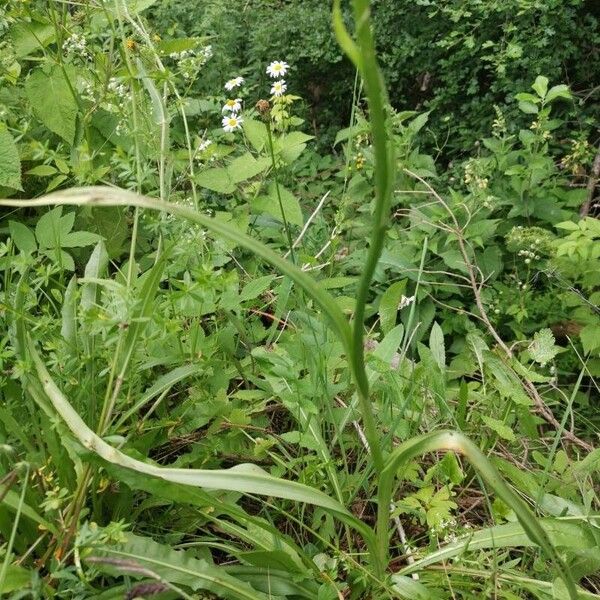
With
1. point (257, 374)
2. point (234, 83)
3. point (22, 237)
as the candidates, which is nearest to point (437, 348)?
point (257, 374)

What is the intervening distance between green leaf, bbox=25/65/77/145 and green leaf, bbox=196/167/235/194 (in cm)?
31

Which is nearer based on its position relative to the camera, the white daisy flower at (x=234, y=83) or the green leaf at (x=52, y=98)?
the green leaf at (x=52, y=98)

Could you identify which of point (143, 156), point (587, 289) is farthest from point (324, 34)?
point (143, 156)

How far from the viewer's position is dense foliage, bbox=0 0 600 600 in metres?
0.92

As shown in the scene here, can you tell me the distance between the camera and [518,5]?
8.39 ft

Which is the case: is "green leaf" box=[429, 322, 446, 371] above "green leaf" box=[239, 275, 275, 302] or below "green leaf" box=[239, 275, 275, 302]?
below

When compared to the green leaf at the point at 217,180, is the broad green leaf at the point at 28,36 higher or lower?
higher

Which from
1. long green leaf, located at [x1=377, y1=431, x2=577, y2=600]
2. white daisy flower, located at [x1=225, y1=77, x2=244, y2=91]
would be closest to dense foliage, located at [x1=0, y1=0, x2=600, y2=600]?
long green leaf, located at [x1=377, y1=431, x2=577, y2=600]

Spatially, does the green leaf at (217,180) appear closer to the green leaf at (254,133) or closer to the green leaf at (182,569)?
the green leaf at (254,133)

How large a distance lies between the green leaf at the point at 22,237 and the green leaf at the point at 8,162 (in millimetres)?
81

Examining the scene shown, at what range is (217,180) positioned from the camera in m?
1.71

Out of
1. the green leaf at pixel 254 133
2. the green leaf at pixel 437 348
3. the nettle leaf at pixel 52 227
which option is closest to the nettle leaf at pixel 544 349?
Result: the green leaf at pixel 437 348

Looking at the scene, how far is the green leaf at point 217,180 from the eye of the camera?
66.4 inches

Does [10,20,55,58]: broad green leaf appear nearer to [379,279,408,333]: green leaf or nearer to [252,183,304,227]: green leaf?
[252,183,304,227]: green leaf
